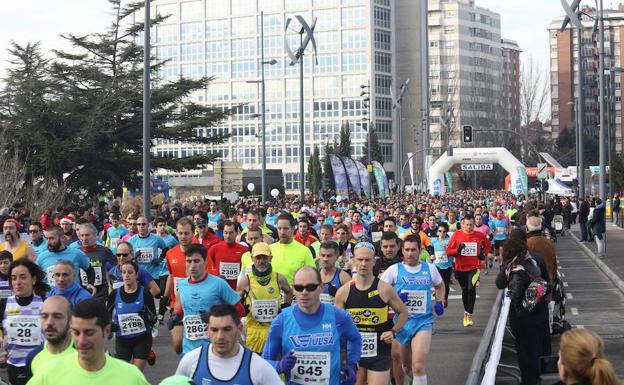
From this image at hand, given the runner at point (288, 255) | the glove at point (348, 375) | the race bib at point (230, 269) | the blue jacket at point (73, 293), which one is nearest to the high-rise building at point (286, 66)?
the race bib at point (230, 269)

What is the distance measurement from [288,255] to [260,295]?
69.8 inches

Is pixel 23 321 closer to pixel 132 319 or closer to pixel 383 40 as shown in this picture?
pixel 132 319

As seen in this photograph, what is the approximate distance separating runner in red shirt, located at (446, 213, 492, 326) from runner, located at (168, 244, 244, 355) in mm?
7509

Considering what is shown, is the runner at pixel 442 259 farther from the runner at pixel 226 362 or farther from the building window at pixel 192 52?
the building window at pixel 192 52

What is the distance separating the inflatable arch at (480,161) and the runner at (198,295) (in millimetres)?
55033

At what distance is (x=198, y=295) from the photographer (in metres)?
9.82

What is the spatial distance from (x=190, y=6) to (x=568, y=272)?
4045 inches

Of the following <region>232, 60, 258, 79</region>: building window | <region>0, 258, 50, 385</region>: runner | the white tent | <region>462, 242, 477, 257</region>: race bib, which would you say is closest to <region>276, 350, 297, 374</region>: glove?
<region>0, 258, 50, 385</region>: runner

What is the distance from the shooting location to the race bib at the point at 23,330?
917 centimetres


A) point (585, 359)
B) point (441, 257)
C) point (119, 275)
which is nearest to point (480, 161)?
point (441, 257)

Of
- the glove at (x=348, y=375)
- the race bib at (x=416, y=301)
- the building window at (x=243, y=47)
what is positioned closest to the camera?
the glove at (x=348, y=375)

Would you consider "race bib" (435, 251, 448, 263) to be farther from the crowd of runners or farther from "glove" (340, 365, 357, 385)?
"glove" (340, 365, 357, 385)

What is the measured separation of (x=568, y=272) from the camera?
2816 centimetres

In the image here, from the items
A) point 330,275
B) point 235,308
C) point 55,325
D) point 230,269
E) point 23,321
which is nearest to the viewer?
point 55,325
